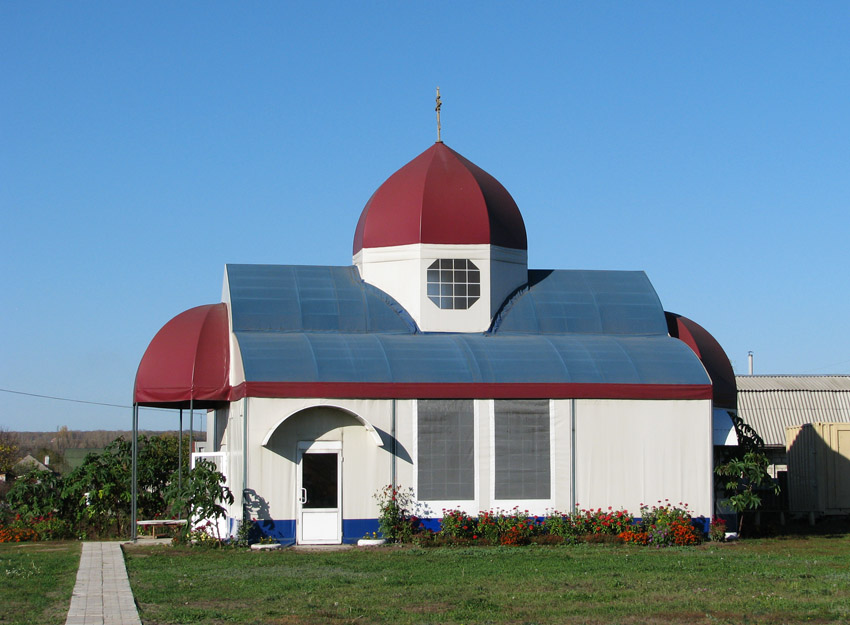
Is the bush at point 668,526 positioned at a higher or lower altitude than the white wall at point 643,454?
lower

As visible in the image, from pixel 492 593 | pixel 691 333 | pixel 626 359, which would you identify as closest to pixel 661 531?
pixel 626 359

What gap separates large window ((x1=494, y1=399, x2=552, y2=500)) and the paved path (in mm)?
9024

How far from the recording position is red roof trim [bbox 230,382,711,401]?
82.8 ft

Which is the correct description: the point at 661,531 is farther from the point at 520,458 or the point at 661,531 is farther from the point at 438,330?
the point at 438,330

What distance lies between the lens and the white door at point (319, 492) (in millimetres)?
25141

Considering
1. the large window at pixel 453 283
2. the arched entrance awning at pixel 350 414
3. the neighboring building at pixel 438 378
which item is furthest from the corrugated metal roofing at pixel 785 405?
the arched entrance awning at pixel 350 414

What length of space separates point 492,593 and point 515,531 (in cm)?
822

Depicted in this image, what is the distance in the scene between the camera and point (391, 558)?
21.9 meters

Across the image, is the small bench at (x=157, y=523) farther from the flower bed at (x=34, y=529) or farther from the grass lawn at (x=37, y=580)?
the flower bed at (x=34, y=529)

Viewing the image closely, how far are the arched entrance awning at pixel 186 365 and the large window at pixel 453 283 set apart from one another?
556cm

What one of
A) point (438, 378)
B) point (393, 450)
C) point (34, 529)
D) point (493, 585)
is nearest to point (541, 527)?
point (393, 450)

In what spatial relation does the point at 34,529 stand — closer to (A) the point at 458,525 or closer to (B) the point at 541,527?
(A) the point at 458,525

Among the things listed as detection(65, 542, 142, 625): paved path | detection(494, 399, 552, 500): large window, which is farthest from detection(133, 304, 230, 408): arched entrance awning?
detection(494, 399, 552, 500): large window

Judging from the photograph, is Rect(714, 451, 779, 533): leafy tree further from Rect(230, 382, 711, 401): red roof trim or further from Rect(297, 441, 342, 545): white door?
Rect(297, 441, 342, 545): white door
